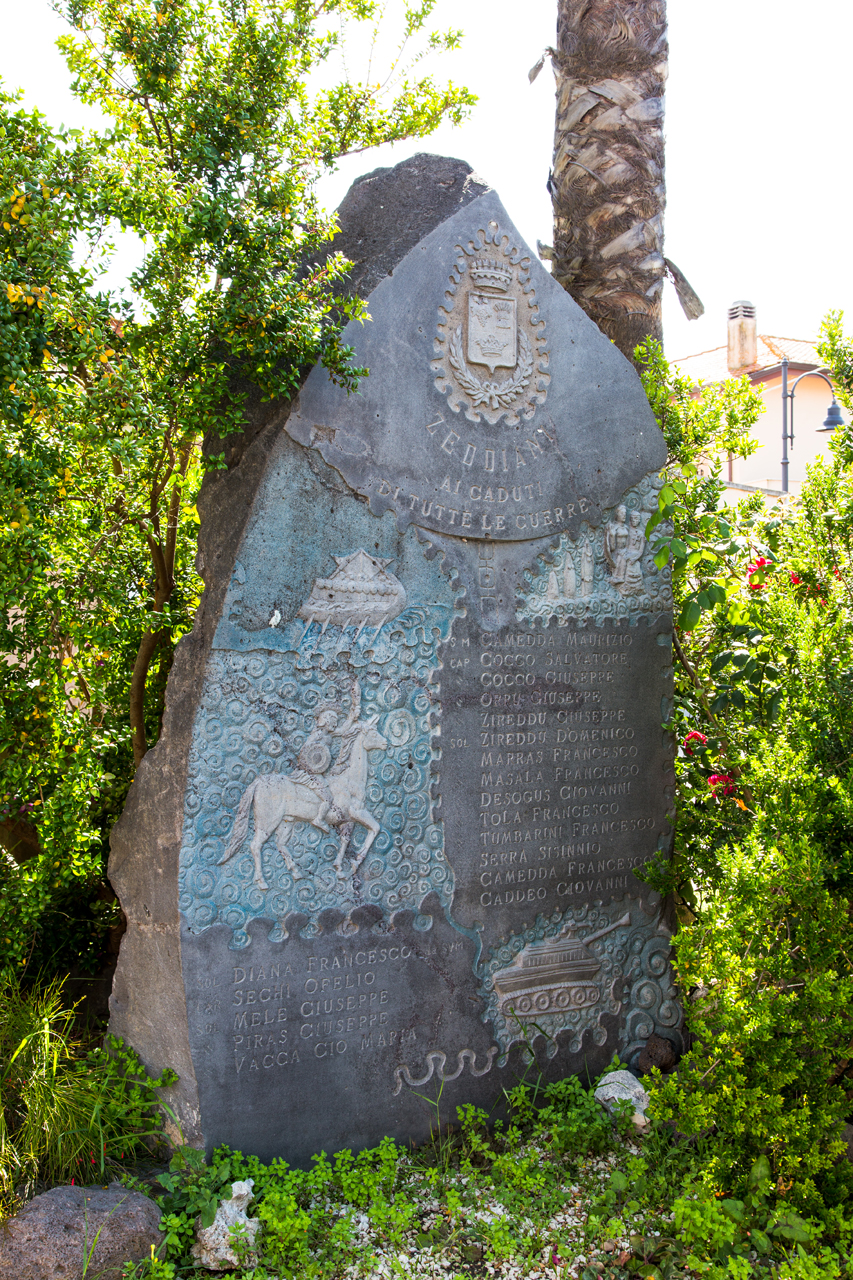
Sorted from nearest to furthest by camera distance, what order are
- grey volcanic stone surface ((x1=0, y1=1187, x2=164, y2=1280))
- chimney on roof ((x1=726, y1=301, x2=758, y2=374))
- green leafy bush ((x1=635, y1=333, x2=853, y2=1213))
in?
grey volcanic stone surface ((x1=0, y1=1187, x2=164, y2=1280))
green leafy bush ((x1=635, y1=333, x2=853, y2=1213))
chimney on roof ((x1=726, y1=301, x2=758, y2=374))

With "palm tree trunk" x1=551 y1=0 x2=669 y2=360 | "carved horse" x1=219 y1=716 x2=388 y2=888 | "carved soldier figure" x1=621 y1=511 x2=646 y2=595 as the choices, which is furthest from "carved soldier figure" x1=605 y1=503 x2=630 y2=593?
"palm tree trunk" x1=551 y1=0 x2=669 y2=360

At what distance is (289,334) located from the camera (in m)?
2.95

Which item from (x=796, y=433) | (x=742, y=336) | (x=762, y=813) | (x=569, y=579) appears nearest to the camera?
(x=762, y=813)

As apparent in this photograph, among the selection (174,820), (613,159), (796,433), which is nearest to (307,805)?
(174,820)

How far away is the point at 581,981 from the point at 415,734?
1.25 m

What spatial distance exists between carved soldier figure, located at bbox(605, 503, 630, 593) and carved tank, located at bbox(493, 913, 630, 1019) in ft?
4.65

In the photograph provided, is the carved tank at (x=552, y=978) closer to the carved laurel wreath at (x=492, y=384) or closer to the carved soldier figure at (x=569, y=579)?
the carved soldier figure at (x=569, y=579)

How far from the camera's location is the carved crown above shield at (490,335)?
348 centimetres

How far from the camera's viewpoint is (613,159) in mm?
4824

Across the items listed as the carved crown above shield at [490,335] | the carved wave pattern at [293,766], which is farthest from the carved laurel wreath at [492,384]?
the carved wave pattern at [293,766]

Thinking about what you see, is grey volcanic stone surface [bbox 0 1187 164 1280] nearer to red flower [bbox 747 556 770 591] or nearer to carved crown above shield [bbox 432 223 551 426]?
carved crown above shield [bbox 432 223 551 426]

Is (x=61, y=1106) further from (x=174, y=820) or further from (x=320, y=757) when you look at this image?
(x=320, y=757)

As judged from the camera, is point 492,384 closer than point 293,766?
No

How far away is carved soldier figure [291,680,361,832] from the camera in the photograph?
3174mm
